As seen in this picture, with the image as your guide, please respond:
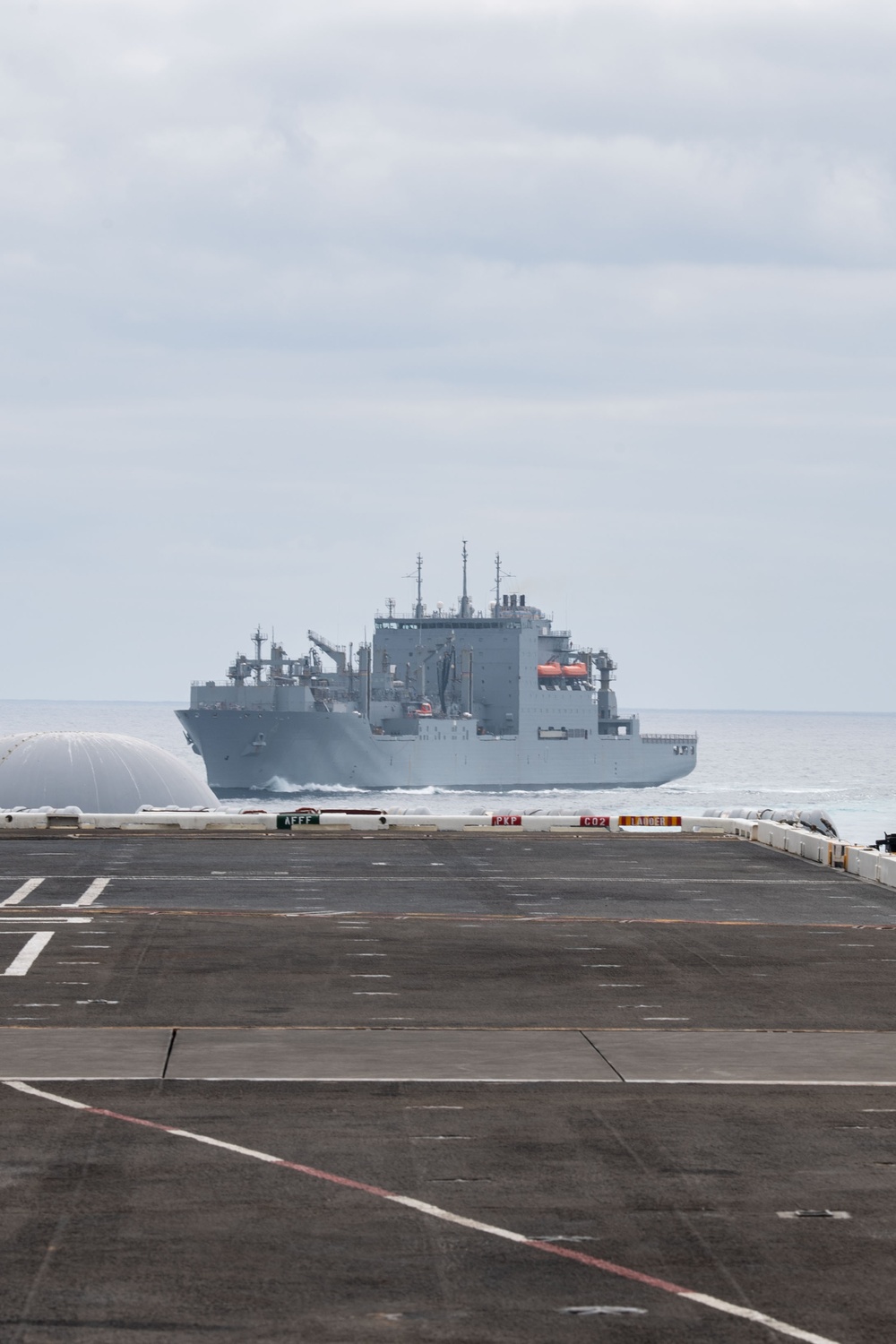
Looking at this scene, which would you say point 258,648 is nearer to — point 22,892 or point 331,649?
point 331,649

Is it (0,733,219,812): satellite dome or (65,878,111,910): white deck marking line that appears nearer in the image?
(65,878,111,910): white deck marking line

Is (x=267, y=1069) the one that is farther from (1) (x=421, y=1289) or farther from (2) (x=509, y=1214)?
(1) (x=421, y=1289)

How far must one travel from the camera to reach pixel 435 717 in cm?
14775

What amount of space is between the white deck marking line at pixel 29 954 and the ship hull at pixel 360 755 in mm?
106607

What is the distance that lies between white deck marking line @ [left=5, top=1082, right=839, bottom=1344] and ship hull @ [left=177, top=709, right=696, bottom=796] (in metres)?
120

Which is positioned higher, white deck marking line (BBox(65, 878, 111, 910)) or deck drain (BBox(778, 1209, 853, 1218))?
white deck marking line (BBox(65, 878, 111, 910))

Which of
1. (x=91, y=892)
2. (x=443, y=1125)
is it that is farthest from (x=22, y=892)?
(x=443, y=1125)

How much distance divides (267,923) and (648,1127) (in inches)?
Result: 651

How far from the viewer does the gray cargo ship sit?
138750mm

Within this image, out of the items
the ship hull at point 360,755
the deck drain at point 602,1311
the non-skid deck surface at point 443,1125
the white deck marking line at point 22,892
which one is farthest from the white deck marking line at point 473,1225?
the ship hull at point 360,755

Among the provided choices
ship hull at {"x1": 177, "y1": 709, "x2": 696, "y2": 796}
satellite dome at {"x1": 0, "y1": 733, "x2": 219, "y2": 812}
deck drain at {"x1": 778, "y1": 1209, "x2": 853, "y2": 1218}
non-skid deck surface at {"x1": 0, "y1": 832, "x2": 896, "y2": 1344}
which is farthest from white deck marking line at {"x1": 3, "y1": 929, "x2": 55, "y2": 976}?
ship hull at {"x1": 177, "y1": 709, "x2": 696, "y2": 796}

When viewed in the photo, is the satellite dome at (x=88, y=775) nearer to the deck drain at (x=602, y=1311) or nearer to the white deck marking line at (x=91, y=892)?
the white deck marking line at (x=91, y=892)

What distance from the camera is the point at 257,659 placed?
5581 inches

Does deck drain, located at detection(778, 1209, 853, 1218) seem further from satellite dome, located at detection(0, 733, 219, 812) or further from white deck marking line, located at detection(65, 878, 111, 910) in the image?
satellite dome, located at detection(0, 733, 219, 812)
